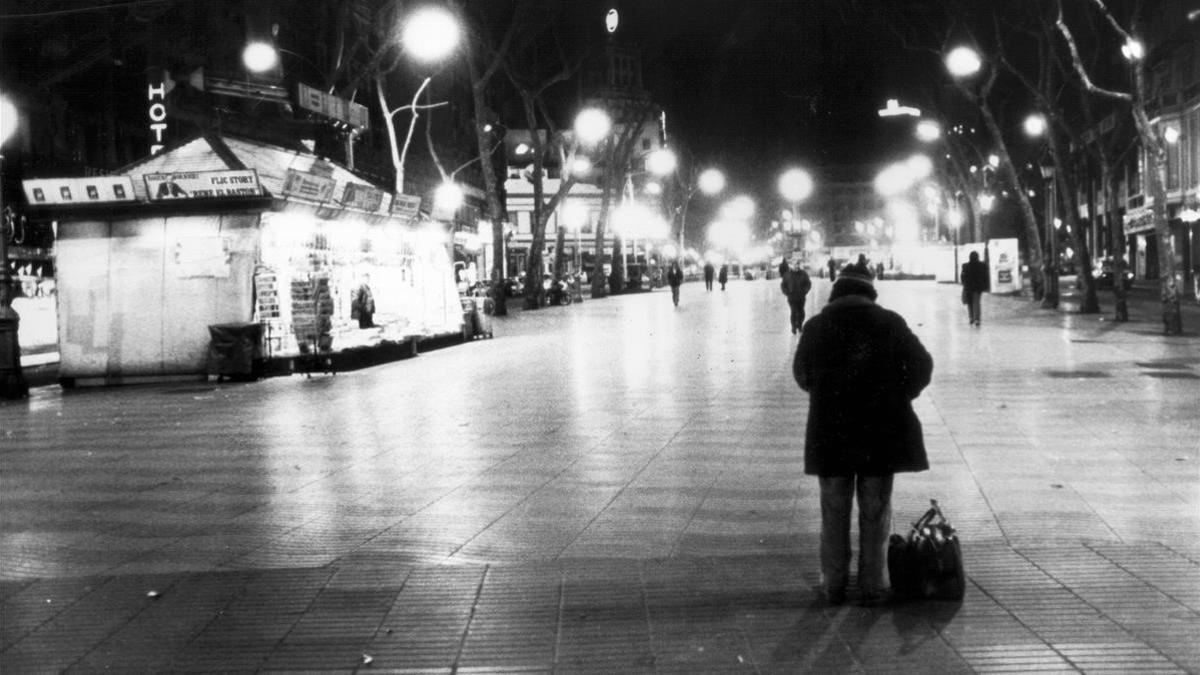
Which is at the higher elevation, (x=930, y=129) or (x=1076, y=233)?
(x=930, y=129)

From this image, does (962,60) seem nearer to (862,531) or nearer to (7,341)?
(7,341)

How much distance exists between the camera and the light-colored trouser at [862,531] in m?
6.78

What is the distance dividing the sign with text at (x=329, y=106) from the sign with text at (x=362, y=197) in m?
6.96

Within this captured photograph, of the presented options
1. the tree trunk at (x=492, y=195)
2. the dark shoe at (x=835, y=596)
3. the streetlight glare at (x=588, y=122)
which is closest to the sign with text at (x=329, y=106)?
the tree trunk at (x=492, y=195)

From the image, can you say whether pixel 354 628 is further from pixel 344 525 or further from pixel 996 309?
pixel 996 309

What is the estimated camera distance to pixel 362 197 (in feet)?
82.4

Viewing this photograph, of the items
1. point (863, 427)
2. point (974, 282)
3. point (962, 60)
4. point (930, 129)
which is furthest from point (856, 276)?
point (930, 129)

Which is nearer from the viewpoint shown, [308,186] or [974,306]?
[308,186]

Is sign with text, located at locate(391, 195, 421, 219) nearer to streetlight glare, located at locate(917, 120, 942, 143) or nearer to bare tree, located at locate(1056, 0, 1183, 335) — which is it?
bare tree, located at locate(1056, 0, 1183, 335)

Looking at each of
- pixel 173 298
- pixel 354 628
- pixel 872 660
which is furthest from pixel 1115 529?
pixel 173 298

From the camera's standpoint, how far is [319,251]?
2370 centimetres

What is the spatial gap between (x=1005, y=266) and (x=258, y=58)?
95.0 feet

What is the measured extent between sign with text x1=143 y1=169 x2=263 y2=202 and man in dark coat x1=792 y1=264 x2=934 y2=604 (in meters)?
15.9

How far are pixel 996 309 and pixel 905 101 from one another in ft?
42.7
